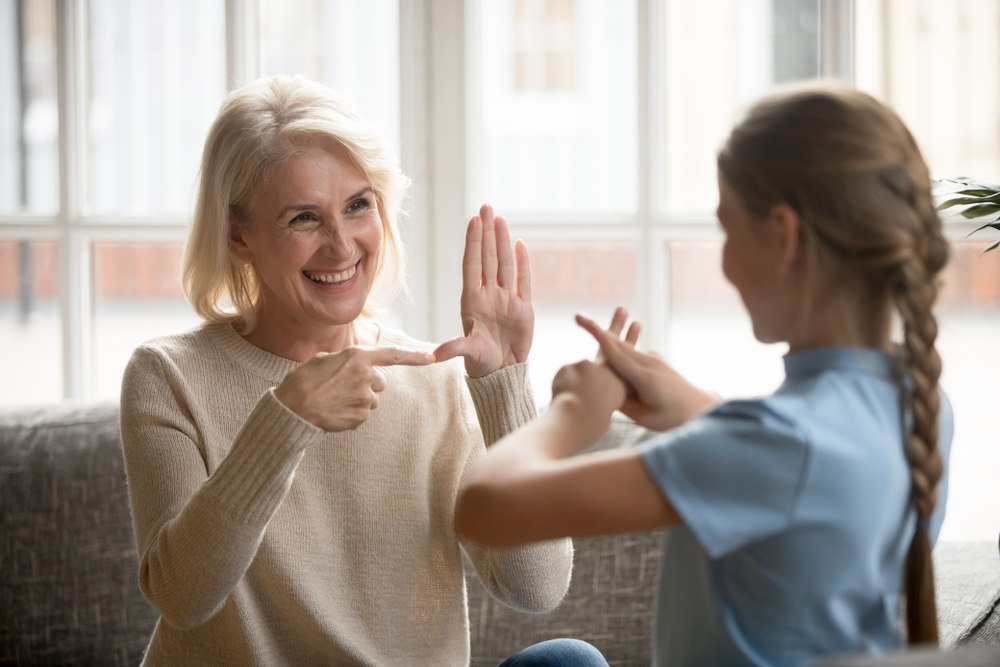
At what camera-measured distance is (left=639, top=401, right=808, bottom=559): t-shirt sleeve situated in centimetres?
70

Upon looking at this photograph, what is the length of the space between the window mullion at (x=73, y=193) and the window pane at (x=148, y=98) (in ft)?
0.11

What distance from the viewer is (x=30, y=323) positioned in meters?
2.61

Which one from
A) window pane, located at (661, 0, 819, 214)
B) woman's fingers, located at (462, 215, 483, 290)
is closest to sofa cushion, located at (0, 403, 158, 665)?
woman's fingers, located at (462, 215, 483, 290)

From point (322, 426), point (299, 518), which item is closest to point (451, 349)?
point (322, 426)

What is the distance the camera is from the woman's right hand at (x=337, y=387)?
116 cm

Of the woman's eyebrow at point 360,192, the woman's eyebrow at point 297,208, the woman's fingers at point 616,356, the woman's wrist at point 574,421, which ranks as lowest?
the woman's wrist at point 574,421

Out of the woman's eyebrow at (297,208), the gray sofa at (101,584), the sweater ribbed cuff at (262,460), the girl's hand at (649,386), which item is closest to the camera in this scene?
the girl's hand at (649,386)

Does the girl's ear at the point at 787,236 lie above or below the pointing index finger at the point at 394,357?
above

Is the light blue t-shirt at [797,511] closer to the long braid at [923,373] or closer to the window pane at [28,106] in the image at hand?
the long braid at [923,373]

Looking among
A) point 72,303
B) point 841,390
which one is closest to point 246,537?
point 841,390

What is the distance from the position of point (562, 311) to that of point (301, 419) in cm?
145

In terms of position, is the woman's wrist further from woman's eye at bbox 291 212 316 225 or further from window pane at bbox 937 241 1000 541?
window pane at bbox 937 241 1000 541

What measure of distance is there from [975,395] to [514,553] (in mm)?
1631

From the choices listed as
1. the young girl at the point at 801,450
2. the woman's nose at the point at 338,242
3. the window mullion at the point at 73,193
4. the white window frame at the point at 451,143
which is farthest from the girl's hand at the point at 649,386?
the window mullion at the point at 73,193
